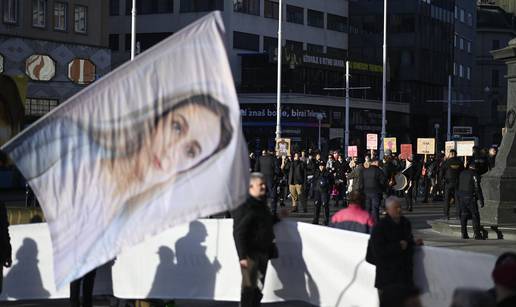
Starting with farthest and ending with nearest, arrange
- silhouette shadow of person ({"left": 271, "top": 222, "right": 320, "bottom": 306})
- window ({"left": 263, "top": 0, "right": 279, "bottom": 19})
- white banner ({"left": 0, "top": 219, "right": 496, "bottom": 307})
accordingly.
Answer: window ({"left": 263, "top": 0, "right": 279, "bottom": 19}) → silhouette shadow of person ({"left": 271, "top": 222, "right": 320, "bottom": 306}) → white banner ({"left": 0, "top": 219, "right": 496, "bottom": 307})

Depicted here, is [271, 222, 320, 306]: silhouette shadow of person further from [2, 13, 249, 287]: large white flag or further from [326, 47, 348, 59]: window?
[326, 47, 348, 59]: window

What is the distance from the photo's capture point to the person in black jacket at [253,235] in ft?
33.9

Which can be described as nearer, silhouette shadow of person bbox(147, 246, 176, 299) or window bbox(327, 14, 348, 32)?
silhouette shadow of person bbox(147, 246, 176, 299)

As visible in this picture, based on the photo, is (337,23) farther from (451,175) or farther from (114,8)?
(451,175)

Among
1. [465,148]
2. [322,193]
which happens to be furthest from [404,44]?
[322,193]

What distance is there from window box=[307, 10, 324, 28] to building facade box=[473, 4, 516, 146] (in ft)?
121

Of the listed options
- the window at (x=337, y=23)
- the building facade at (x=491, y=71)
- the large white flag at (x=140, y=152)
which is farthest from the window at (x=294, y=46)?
the large white flag at (x=140, y=152)

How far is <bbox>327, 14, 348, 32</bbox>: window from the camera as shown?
86875 millimetres

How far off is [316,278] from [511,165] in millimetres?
11428

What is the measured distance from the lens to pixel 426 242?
64.7 ft

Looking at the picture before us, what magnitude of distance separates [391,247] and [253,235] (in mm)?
1441

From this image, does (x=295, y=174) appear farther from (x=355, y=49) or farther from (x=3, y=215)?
(x=355, y=49)

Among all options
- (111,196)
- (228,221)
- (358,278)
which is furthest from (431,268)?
(111,196)

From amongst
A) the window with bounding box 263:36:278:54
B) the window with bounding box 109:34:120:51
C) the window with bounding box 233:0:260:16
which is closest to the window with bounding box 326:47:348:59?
the window with bounding box 263:36:278:54
